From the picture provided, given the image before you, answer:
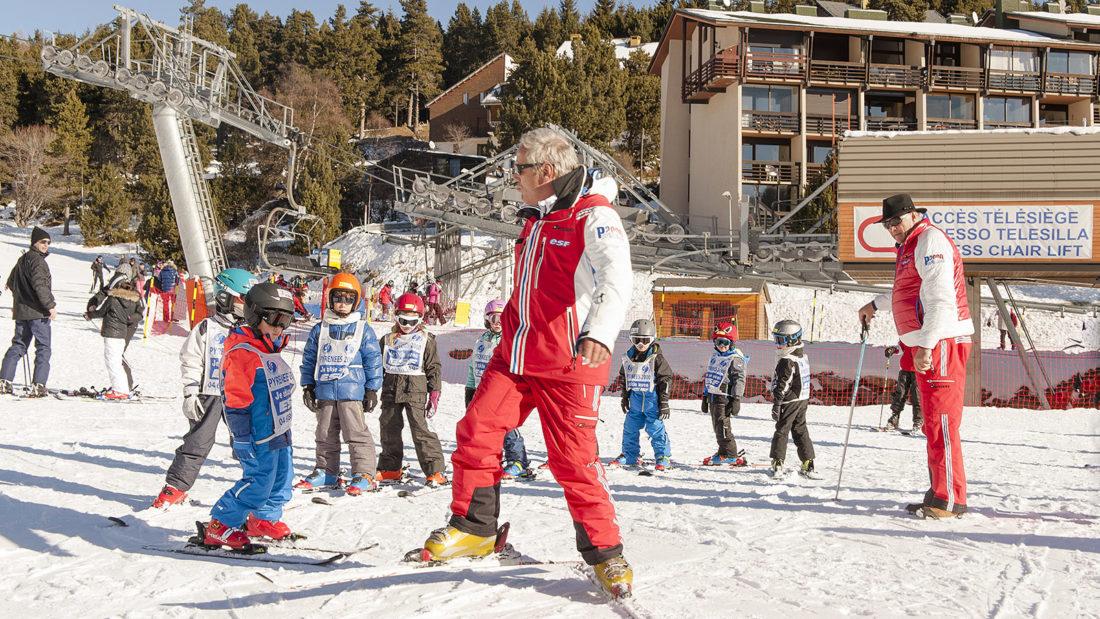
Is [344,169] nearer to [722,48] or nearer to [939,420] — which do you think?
[722,48]

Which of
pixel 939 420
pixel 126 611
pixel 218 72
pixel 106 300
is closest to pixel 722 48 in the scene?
pixel 218 72

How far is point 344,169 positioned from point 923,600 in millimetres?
47712

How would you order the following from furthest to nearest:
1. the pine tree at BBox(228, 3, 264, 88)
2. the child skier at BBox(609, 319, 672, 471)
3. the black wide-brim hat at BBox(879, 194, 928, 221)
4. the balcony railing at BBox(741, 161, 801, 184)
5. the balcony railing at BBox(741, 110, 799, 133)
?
the pine tree at BBox(228, 3, 264, 88)
the balcony railing at BBox(741, 161, 801, 184)
the balcony railing at BBox(741, 110, 799, 133)
the child skier at BBox(609, 319, 672, 471)
the black wide-brim hat at BBox(879, 194, 928, 221)

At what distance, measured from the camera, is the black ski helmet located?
4305 millimetres

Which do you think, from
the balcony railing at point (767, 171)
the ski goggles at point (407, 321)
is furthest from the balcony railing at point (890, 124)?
the ski goggles at point (407, 321)

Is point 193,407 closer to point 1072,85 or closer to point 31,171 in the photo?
point 1072,85

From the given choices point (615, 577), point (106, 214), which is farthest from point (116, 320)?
point (106, 214)

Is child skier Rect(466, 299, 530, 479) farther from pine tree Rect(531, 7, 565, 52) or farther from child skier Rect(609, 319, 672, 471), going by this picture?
pine tree Rect(531, 7, 565, 52)

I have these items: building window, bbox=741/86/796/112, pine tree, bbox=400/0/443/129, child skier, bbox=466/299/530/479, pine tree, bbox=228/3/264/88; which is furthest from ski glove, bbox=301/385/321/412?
pine tree, bbox=228/3/264/88

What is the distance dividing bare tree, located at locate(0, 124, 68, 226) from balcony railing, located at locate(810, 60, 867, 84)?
40239 mm

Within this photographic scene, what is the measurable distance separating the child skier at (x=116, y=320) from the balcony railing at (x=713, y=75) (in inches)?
1142

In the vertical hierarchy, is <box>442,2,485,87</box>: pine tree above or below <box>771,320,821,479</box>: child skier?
above

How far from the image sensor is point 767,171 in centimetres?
3709

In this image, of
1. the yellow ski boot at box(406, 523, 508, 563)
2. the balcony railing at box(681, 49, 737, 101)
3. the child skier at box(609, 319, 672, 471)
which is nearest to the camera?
the yellow ski boot at box(406, 523, 508, 563)
